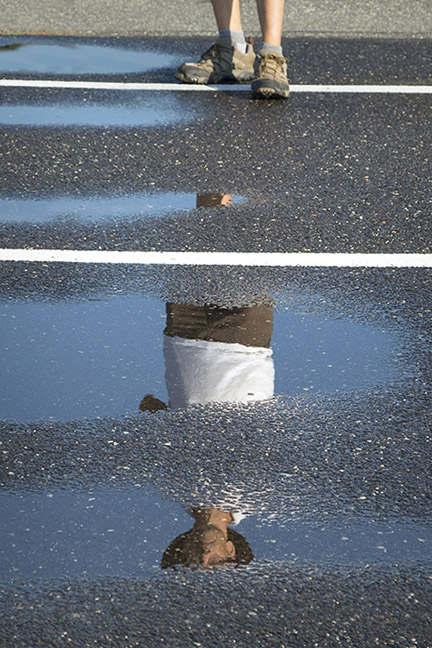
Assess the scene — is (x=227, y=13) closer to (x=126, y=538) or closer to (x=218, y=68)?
(x=218, y=68)

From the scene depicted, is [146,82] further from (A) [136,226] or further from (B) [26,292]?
(B) [26,292]

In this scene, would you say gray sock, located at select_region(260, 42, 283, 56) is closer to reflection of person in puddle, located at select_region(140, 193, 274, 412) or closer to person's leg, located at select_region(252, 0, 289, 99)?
person's leg, located at select_region(252, 0, 289, 99)

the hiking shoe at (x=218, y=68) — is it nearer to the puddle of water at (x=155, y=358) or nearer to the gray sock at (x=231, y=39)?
the gray sock at (x=231, y=39)

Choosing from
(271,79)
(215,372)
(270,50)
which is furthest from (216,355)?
(270,50)

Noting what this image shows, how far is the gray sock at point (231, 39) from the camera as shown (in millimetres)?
6816

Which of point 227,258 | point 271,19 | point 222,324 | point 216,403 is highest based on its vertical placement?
point 271,19

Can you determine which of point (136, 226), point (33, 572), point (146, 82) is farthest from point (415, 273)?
point (146, 82)

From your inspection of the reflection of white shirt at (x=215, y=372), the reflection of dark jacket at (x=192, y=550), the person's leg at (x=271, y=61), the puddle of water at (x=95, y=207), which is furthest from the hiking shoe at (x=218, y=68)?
the reflection of dark jacket at (x=192, y=550)

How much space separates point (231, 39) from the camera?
683 centimetres

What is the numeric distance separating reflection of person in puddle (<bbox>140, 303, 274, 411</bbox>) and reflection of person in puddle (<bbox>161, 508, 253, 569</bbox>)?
60 cm

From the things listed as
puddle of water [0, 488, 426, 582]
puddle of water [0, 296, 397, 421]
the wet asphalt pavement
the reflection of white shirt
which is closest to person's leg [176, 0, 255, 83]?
the wet asphalt pavement

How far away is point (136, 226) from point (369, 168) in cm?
145

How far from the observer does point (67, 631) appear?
2.25m

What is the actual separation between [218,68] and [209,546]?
4839mm
